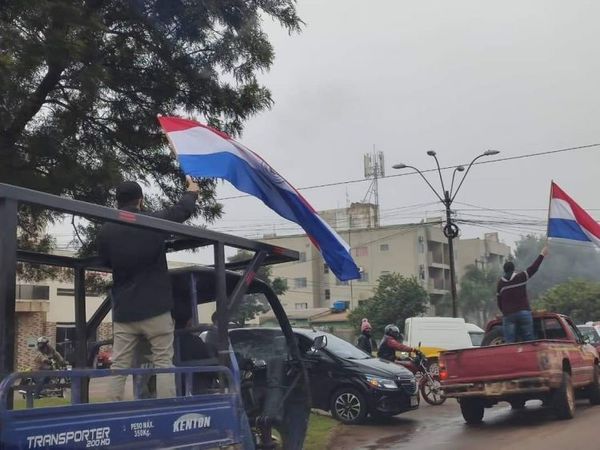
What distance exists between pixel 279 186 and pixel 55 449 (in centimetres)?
341

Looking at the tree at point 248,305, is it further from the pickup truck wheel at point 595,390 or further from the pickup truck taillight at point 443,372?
the pickup truck wheel at point 595,390

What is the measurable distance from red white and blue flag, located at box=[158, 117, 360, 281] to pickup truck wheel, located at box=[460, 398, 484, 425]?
20.6ft

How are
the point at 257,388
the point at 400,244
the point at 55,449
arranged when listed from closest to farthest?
1. the point at 55,449
2. the point at 257,388
3. the point at 400,244

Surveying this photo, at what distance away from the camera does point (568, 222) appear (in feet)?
41.0

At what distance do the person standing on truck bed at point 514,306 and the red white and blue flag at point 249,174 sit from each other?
6.32 m

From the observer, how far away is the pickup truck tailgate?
34.8 ft

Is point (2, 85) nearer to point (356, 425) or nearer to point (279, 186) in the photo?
point (279, 186)

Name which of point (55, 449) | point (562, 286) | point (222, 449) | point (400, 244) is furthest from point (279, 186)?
point (400, 244)

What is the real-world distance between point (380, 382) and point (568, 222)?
419 cm

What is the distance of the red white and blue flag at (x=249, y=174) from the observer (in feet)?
19.0

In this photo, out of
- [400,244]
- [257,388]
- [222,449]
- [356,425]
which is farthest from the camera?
[400,244]

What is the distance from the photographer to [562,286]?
56.9 m

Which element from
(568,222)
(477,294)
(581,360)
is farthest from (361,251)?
(581,360)

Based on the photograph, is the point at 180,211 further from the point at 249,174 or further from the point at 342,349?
A: the point at 342,349
